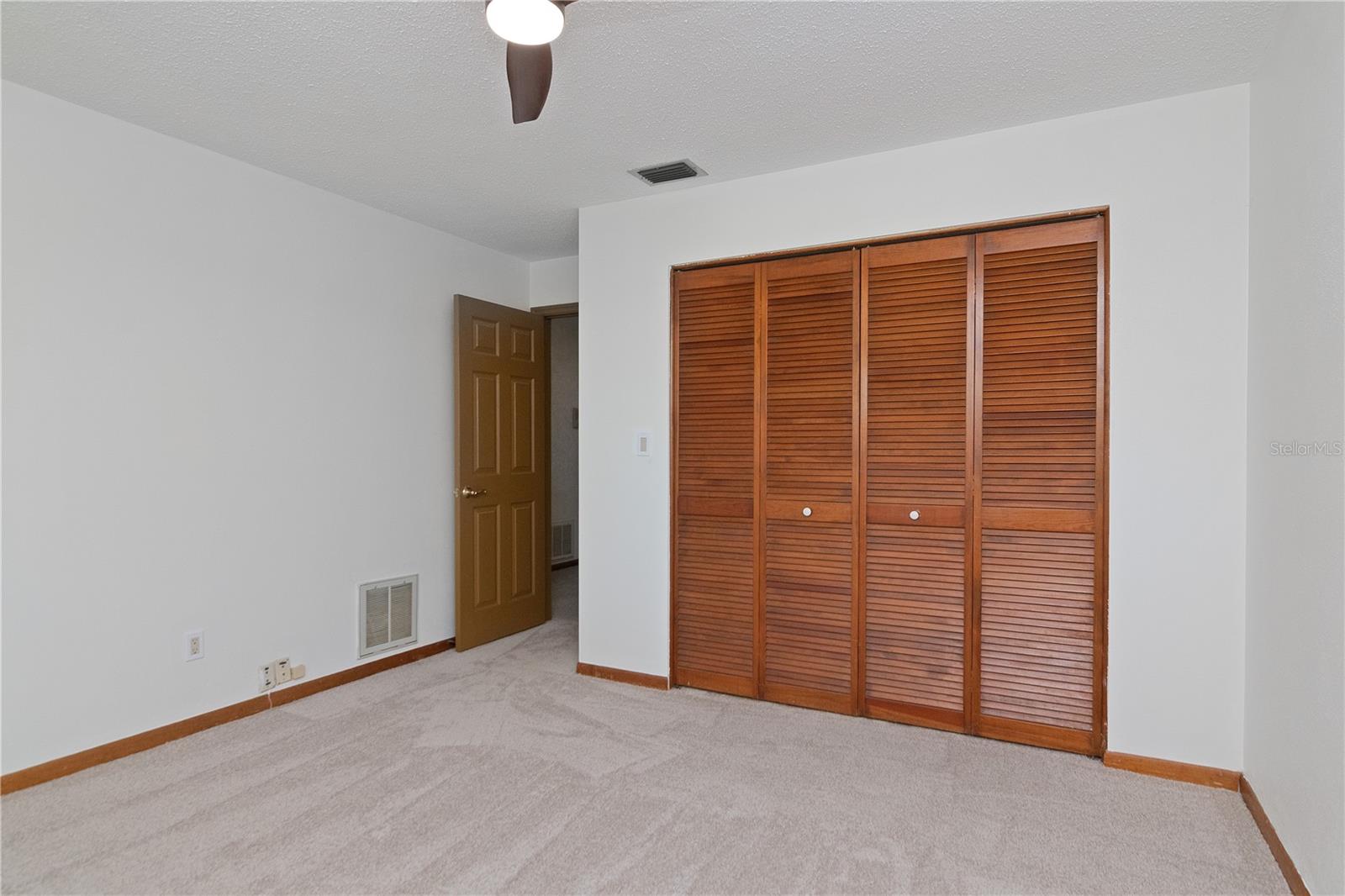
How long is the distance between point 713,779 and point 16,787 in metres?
2.36

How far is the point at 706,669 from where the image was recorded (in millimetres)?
3617

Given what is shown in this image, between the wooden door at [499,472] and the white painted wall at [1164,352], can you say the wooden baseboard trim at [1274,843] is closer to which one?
the white painted wall at [1164,352]

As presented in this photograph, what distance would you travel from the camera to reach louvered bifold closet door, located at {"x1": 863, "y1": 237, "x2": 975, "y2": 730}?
10.0 ft

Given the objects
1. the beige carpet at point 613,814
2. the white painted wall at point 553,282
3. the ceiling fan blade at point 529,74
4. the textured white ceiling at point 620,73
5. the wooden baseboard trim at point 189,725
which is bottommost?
the beige carpet at point 613,814

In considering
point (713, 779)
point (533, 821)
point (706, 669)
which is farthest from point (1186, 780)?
point (533, 821)

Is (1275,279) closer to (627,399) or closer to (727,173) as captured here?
(727,173)

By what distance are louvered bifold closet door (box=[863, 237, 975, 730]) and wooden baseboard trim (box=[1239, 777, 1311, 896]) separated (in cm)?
92

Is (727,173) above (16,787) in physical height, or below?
above

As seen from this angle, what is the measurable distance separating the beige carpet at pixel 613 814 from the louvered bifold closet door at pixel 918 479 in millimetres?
260

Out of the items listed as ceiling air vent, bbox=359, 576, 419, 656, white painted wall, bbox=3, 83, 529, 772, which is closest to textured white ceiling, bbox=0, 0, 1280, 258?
white painted wall, bbox=3, 83, 529, 772

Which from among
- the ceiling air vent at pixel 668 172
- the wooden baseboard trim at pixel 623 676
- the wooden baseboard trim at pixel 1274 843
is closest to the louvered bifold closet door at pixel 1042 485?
the wooden baseboard trim at pixel 1274 843

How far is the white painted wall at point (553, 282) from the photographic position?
4.93 metres

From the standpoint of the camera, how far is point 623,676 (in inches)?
149

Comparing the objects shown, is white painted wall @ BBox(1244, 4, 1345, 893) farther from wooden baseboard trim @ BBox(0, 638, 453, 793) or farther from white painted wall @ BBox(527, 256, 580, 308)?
wooden baseboard trim @ BBox(0, 638, 453, 793)
